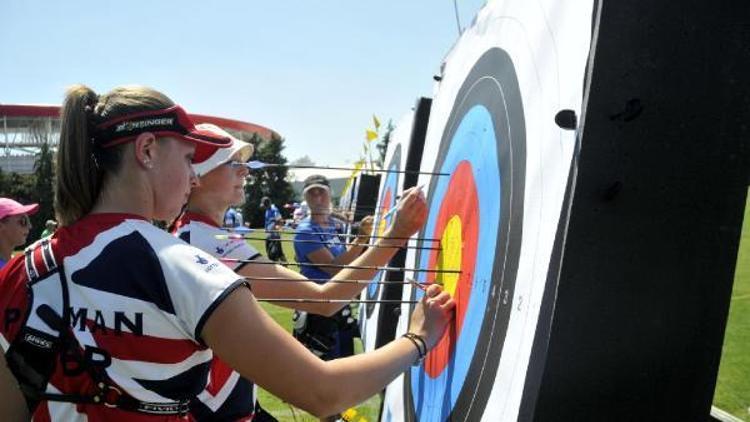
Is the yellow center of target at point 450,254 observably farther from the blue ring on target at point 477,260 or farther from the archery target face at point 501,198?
the blue ring on target at point 477,260

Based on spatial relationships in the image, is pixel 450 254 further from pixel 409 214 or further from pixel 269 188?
pixel 269 188

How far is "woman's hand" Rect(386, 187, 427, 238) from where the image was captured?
163 cm

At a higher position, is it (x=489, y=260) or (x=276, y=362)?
(x=489, y=260)

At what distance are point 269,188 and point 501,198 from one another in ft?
92.2

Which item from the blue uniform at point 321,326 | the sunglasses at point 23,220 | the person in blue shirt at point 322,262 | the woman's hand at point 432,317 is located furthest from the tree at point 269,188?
the woman's hand at point 432,317

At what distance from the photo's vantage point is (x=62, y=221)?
39.5 inches

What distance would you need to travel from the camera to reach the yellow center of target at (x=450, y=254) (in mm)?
1482

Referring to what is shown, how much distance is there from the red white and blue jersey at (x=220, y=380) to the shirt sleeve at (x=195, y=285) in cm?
62

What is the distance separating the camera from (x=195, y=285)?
821 millimetres

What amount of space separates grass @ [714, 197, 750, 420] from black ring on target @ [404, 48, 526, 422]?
112 centimetres

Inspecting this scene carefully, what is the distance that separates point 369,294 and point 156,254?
11.6 ft

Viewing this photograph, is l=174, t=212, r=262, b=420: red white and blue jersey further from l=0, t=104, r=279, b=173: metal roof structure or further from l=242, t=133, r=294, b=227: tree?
l=0, t=104, r=279, b=173: metal roof structure

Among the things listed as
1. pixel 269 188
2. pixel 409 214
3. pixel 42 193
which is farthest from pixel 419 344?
pixel 269 188

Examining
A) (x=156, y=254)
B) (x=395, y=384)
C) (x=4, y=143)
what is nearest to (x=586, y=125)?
(x=156, y=254)
